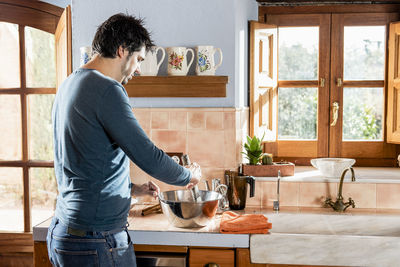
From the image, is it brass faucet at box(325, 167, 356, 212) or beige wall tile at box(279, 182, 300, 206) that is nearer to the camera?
brass faucet at box(325, 167, 356, 212)

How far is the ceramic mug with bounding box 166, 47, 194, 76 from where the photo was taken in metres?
2.12

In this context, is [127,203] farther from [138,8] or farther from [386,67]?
[386,67]

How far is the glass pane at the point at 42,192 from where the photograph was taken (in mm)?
2480

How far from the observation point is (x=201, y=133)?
87.4 inches

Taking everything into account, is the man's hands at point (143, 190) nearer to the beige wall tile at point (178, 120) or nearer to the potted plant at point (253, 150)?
the beige wall tile at point (178, 120)

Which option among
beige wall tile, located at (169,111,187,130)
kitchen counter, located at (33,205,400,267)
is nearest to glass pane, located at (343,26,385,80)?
beige wall tile, located at (169,111,187,130)

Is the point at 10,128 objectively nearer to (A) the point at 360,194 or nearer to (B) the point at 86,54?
(B) the point at 86,54

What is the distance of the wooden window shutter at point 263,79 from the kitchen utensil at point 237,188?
17.2 inches

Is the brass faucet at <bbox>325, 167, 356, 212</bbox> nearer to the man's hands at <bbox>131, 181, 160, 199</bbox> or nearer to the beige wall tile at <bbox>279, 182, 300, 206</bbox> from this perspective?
the beige wall tile at <bbox>279, 182, 300, 206</bbox>

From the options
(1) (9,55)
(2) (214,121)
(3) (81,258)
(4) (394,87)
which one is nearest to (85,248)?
(3) (81,258)

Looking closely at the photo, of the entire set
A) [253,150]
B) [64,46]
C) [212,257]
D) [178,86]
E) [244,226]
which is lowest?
[212,257]

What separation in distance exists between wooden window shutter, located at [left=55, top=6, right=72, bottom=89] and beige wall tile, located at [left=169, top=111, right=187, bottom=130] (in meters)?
0.60

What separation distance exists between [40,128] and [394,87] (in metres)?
2.00

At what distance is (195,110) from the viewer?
2215mm
